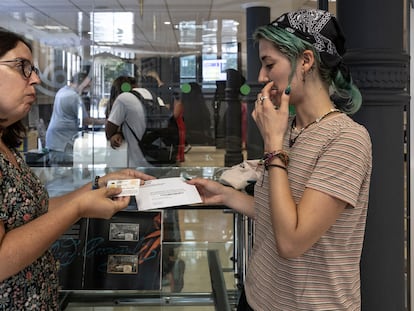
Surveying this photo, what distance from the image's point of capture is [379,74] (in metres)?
1.83

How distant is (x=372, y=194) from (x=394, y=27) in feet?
2.11

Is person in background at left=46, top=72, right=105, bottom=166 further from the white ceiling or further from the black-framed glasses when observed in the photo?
Answer: the black-framed glasses

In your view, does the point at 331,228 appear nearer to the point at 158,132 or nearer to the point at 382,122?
the point at 382,122

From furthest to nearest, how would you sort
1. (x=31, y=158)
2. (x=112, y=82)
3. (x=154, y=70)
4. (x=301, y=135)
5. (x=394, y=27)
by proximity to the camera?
(x=154, y=70)
(x=112, y=82)
(x=31, y=158)
(x=394, y=27)
(x=301, y=135)

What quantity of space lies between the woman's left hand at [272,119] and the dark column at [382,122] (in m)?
0.73

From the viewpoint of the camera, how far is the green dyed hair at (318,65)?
120 cm

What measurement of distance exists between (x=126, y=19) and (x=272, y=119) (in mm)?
7354

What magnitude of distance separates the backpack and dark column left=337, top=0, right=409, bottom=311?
13.2ft

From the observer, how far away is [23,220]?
117 cm

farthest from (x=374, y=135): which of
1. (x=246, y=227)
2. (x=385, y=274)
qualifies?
(x=246, y=227)

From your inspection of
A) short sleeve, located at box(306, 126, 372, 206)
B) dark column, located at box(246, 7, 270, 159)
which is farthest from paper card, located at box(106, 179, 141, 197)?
dark column, located at box(246, 7, 270, 159)

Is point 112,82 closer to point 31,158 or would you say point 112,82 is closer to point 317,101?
point 31,158

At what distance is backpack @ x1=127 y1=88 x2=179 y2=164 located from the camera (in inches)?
238

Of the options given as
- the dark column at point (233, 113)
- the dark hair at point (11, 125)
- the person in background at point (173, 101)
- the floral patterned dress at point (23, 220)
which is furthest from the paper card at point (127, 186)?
the dark column at point (233, 113)
